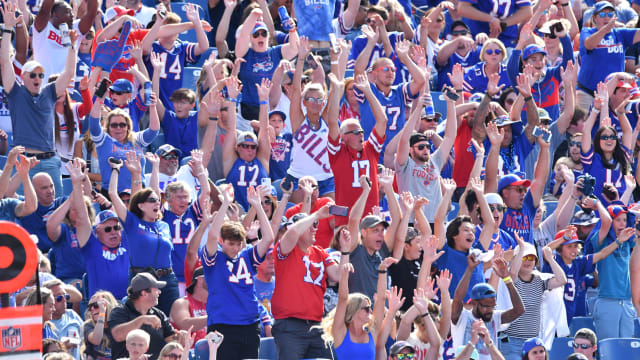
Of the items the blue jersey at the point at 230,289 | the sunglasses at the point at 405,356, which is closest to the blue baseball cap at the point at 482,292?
the sunglasses at the point at 405,356

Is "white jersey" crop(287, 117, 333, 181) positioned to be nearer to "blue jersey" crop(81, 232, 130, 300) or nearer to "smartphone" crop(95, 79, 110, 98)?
"smartphone" crop(95, 79, 110, 98)

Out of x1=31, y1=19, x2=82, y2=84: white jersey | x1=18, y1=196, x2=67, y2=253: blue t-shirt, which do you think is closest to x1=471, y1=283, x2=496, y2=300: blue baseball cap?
x1=18, y1=196, x2=67, y2=253: blue t-shirt

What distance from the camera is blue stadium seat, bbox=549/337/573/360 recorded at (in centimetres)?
1084

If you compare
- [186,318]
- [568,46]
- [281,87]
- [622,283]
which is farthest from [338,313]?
[568,46]

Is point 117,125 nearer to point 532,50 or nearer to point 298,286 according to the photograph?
point 298,286

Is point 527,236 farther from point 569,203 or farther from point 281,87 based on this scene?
point 281,87

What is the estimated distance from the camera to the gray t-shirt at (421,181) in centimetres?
1152

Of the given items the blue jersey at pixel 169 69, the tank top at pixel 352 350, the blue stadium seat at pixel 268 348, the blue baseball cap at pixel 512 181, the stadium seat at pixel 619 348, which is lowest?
the stadium seat at pixel 619 348

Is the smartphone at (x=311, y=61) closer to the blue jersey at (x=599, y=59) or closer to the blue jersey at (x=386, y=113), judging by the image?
the blue jersey at (x=386, y=113)

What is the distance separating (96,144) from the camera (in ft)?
37.8

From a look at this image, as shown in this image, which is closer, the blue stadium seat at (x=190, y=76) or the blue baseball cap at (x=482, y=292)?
the blue baseball cap at (x=482, y=292)

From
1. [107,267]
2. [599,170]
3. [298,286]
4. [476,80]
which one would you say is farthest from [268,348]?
[476,80]

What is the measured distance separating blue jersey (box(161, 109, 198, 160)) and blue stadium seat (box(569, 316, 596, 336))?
4002 mm

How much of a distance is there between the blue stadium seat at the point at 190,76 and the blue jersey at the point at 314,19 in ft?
3.97
